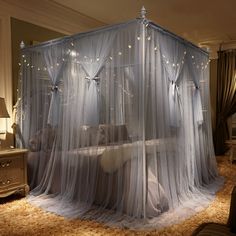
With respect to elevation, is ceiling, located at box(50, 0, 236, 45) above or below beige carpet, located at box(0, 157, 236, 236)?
above

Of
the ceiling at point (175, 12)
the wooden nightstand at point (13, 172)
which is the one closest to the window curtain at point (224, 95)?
the ceiling at point (175, 12)

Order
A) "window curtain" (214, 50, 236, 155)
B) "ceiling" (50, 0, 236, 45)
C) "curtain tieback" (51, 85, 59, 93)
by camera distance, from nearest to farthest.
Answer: "curtain tieback" (51, 85, 59, 93) < "ceiling" (50, 0, 236, 45) < "window curtain" (214, 50, 236, 155)

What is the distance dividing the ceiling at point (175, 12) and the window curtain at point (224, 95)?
91 centimetres

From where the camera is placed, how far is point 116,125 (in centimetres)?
311

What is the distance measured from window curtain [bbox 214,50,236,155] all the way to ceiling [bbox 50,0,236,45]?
2.98 ft

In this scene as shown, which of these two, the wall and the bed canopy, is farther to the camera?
the wall

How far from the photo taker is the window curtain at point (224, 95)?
7066 millimetres

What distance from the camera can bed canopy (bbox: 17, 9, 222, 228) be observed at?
2977mm

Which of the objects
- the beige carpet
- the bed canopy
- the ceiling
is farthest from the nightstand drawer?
the ceiling

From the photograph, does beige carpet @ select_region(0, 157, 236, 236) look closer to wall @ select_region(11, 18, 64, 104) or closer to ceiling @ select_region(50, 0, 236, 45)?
wall @ select_region(11, 18, 64, 104)

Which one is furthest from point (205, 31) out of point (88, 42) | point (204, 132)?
point (88, 42)

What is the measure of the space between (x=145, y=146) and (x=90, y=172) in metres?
0.80

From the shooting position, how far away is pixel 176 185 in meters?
3.43

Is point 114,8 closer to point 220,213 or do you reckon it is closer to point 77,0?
point 77,0
